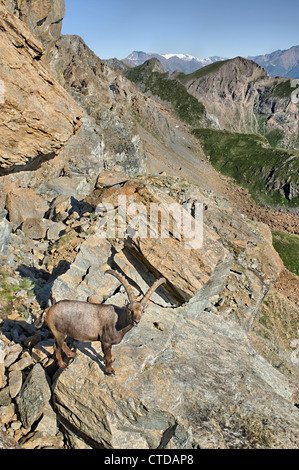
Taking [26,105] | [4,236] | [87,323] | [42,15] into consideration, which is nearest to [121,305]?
[87,323]

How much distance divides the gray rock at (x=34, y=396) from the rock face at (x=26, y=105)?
753 cm

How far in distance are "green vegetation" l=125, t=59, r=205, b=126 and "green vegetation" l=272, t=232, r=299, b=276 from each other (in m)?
102

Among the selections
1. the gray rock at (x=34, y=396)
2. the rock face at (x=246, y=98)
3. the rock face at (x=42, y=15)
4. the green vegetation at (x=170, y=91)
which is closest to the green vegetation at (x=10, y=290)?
the gray rock at (x=34, y=396)

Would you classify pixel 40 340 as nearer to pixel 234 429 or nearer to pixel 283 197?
pixel 234 429

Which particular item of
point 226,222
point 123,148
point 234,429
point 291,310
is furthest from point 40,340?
point 123,148

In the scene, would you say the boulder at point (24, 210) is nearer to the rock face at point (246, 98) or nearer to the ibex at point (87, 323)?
the ibex at point (87, 323)

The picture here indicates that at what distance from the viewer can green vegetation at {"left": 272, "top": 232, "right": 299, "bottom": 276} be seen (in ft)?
155

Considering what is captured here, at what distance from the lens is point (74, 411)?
8.24 metres

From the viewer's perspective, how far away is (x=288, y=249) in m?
51.9

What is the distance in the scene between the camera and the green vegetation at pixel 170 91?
145925mm

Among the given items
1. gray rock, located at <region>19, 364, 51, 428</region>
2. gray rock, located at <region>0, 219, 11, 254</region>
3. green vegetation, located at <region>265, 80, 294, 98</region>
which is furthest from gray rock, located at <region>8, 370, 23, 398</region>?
green vegetation, located at <region>265, 80, 294, 98</region>

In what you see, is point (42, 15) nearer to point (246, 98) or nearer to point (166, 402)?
point (166, 402)

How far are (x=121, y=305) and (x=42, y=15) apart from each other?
128 feet

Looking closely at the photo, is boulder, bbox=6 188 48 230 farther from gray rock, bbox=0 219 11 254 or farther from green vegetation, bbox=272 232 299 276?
green vegetation, bbox=272 232 299 276
